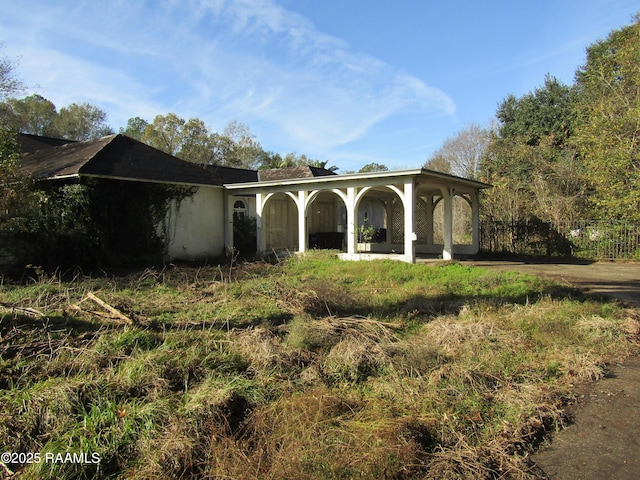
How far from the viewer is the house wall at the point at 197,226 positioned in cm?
1470

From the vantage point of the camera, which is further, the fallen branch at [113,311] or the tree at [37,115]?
the tree at [37,115]

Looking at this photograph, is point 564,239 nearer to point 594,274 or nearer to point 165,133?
point 594,274

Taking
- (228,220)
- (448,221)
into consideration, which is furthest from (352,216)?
(228,220)

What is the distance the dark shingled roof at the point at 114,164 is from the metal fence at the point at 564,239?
38.7 ft

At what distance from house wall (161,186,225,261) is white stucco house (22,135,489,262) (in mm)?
35

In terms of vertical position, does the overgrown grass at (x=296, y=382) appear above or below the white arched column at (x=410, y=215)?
below

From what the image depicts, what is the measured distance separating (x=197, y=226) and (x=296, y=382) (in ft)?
40.6

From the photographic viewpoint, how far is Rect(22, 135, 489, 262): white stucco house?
12977 mm

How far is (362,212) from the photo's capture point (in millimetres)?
21375

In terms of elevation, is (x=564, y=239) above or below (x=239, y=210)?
below

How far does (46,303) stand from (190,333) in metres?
3.13

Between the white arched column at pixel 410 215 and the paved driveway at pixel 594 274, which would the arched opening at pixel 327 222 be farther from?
the paved driveway at pixel 594 274

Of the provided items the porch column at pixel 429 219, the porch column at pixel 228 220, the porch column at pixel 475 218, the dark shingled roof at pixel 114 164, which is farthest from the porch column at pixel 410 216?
the dark shingled roof at pixel 114 164

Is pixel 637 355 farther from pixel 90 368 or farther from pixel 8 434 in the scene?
pixel 8 434
